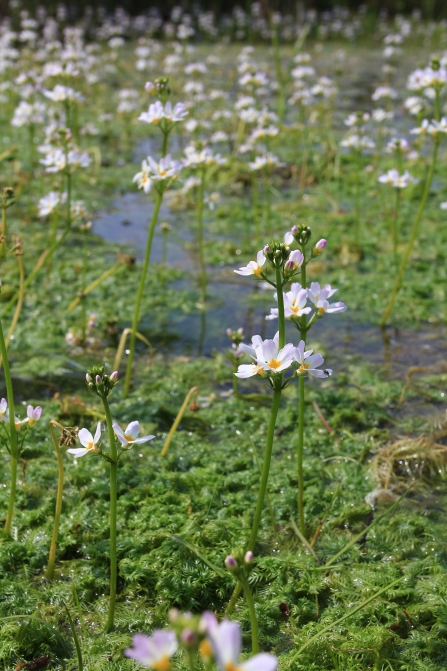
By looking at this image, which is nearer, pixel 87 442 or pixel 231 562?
pixel 231 562

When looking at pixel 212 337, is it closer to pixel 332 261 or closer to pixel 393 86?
pixel 332 261

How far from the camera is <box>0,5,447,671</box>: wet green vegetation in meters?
2.08

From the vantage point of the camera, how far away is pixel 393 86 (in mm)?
10891

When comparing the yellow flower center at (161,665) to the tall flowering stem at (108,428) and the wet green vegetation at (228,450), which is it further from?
the wet green vegetation at (228,450)

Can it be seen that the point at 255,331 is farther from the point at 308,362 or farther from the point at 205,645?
the point at 205,645

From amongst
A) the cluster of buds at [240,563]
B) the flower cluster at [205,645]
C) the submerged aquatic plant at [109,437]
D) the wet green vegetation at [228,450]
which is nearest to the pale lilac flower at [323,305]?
the wet green vegetation at [228,450]

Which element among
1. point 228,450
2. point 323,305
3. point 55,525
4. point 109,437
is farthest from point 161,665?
point 228,450

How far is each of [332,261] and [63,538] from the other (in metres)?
3.34

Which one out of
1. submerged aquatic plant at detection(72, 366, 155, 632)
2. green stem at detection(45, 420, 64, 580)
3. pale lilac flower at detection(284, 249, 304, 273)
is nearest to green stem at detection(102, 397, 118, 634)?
submerged aquatic plant at detection(72, 366, 155, 632)

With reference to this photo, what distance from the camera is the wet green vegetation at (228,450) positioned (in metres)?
2.08

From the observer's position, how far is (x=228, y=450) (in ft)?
9.73

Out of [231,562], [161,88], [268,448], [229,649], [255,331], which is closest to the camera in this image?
[229,649]

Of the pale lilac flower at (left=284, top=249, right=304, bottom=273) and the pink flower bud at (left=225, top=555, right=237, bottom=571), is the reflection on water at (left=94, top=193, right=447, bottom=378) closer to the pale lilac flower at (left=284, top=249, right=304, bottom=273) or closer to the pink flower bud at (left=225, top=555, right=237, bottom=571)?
the pale lilac flower at (left=284, top=249, right=304, bottom=273)

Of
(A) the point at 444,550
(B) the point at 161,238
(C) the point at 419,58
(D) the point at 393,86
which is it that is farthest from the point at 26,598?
(C) the point at 419,58
